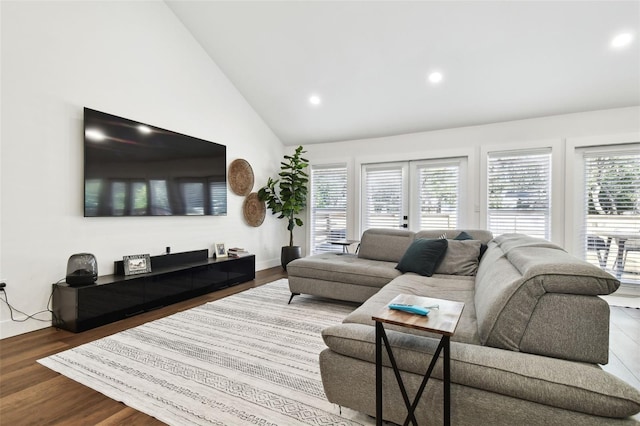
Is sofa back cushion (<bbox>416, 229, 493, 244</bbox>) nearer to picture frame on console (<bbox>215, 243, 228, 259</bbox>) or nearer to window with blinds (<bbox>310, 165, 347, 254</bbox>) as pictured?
window with blinds (<bbox>310, 165, 347, 254</bbox>)

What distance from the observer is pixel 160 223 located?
12.5 feet

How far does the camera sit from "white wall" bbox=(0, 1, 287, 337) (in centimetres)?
260

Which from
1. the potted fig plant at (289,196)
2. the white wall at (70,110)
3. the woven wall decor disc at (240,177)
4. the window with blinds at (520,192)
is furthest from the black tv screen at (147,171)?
the window with blinds at (520,192)

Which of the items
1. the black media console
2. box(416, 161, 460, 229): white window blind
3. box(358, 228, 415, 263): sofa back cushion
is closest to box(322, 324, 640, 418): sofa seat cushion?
box(358, 228, 415, 263): sofa back cushion

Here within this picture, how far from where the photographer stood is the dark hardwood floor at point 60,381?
1578 mm

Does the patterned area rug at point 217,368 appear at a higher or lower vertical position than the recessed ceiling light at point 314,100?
lower

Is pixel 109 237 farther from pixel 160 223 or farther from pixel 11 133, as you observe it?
pixel 11 133

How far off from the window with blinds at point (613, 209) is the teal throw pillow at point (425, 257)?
2355mm

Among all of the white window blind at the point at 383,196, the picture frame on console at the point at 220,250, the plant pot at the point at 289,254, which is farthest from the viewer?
the plant pot at the point at 289,254

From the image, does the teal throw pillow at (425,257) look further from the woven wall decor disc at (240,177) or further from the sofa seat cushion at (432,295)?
the woven wall decor disc at (240,177)

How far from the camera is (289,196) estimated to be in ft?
18.1

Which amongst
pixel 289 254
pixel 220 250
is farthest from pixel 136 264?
pixel 289 254

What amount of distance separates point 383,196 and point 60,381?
456cm

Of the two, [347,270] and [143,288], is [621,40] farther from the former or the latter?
[143,288]
